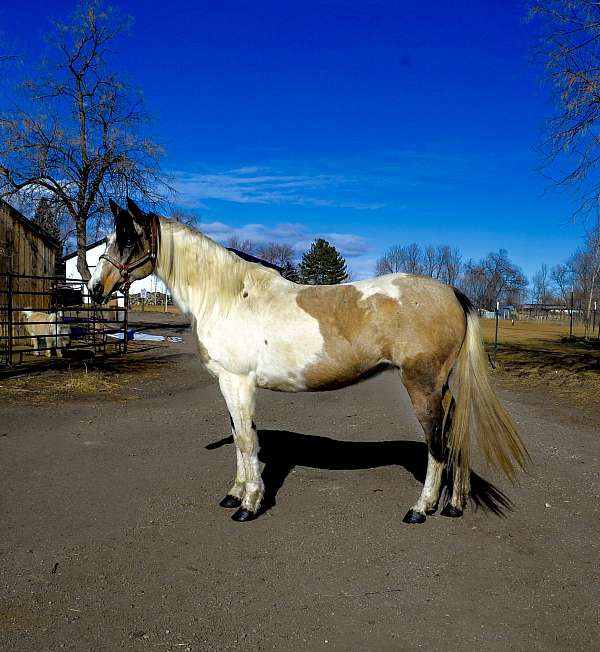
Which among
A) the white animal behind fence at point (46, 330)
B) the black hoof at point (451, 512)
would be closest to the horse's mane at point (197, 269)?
the black hoof at point (451, 512)

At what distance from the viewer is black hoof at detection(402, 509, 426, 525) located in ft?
12.4

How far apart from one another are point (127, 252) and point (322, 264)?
170ft

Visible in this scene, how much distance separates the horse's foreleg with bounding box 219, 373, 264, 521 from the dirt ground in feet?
0.83

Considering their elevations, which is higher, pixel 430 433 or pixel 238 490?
pixel 430 433

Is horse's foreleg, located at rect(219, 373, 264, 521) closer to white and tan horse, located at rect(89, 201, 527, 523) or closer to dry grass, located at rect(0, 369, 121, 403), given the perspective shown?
white and tan horse, located at rect(89, 201, 527, 523)

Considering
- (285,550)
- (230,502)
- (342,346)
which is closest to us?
(285,550)

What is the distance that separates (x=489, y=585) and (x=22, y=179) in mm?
22086

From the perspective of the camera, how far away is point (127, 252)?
13.7 feet

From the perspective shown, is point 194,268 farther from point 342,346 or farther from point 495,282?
point 495,282

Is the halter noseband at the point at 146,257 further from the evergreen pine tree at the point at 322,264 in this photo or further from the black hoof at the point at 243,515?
the evergreen pine tree at the point at 322,264

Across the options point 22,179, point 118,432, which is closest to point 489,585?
point 118,432

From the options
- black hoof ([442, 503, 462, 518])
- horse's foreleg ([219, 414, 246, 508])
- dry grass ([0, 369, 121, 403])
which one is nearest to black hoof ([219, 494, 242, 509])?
horse's foreleg ([219, 414, 246, 508])

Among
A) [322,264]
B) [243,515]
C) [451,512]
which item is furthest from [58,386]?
[322,264]

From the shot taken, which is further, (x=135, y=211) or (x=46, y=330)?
(x=46, y=330)
